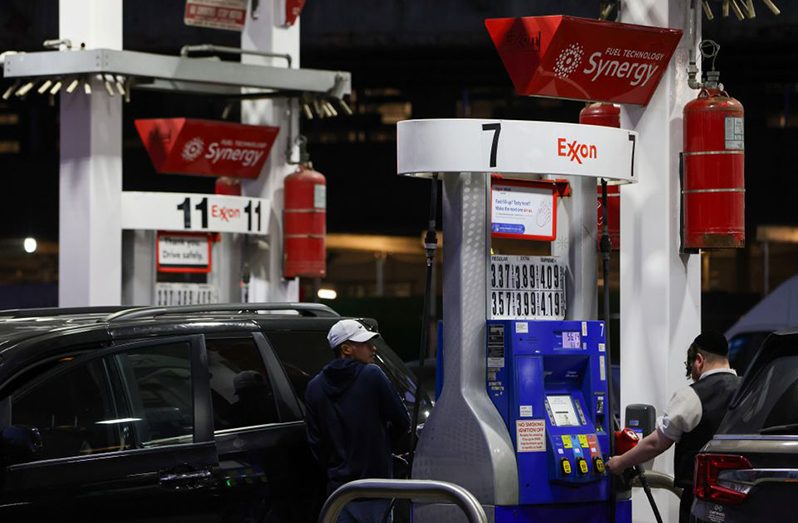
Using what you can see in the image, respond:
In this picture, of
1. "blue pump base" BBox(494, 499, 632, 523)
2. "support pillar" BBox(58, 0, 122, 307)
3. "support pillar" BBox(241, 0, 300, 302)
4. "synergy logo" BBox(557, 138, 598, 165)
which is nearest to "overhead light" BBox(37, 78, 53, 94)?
"support pillar" BBox(58, 0, 122, 307)

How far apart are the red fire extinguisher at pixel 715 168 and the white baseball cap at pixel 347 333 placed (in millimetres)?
2701

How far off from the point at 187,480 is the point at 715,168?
13.3 feet

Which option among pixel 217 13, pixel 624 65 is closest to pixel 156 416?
pixel 624 65

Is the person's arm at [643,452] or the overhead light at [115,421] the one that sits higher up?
the overhead light at [115,421]

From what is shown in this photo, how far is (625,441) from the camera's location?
322 inches

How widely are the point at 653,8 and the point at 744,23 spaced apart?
15.4 m

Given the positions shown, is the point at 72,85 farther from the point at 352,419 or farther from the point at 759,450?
the point at 759,450

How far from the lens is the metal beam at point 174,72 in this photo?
1468 cm

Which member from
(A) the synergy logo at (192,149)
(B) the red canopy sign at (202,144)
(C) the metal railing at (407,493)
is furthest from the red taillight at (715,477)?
(A) the synergy logo at (192,149)

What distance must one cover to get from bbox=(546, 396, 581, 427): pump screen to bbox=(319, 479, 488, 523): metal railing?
118 centimetres

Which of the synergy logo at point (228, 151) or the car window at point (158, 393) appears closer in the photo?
the car window at point (158, 393)

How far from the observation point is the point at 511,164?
7926 mm

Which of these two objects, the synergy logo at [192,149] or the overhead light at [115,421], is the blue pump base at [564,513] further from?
the synergy logo at [192,149]

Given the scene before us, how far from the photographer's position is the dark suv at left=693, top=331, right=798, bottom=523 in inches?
226
